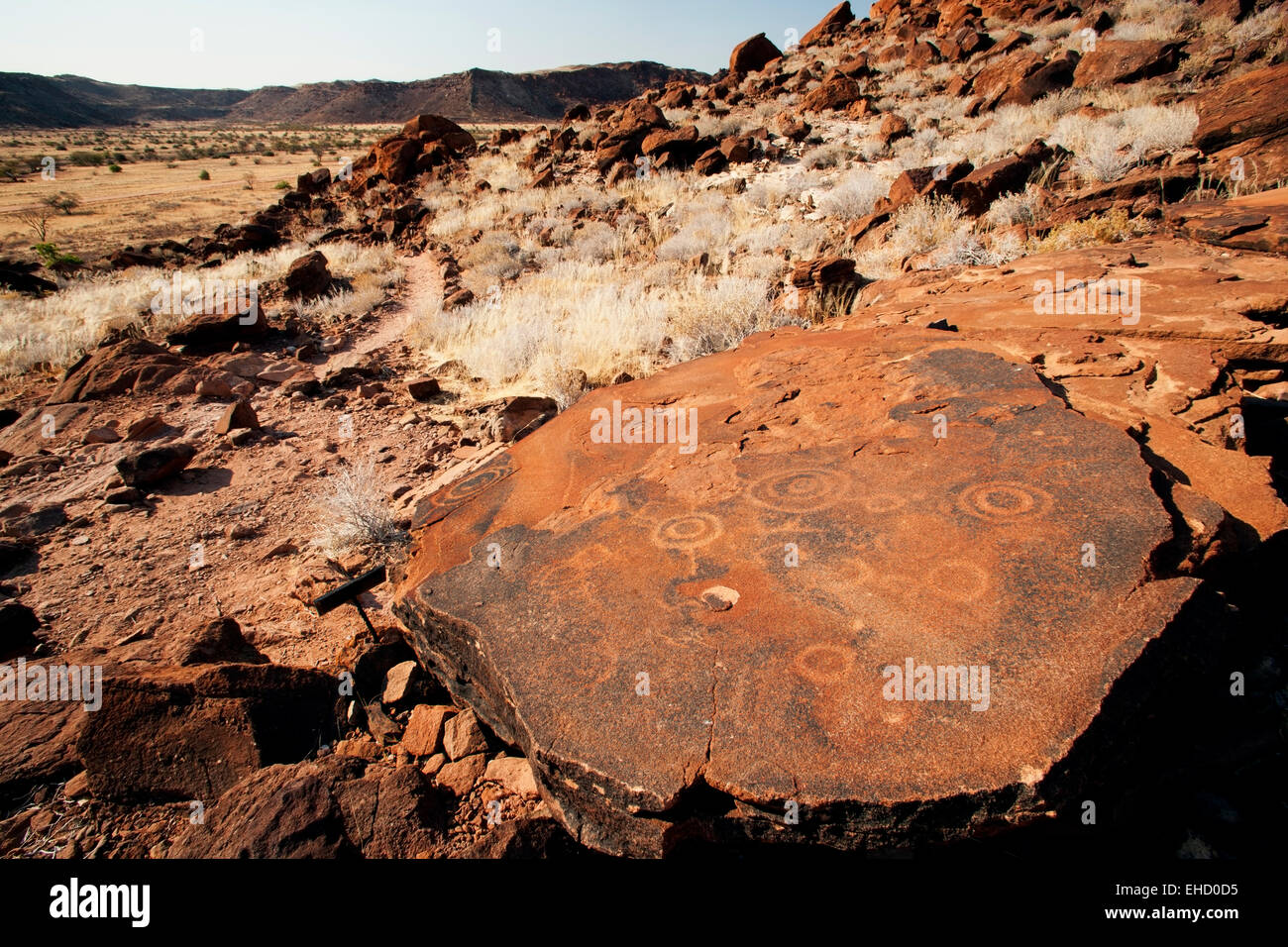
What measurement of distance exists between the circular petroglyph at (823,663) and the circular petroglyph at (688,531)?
0.56 meters

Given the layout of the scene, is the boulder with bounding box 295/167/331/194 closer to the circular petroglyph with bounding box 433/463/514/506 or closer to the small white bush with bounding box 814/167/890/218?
the small white bush with bounding box 814/167/890/218

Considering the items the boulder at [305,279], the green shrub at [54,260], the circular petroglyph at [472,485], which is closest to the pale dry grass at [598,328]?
the boulder at [305,279]

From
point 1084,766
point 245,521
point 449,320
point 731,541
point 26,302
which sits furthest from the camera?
point 26,302

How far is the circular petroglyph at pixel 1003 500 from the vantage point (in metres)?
1.85

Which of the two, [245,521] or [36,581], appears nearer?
[36,581]

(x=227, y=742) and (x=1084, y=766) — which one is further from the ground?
(x=1084, y=766)

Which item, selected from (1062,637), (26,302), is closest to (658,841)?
(1062,637)

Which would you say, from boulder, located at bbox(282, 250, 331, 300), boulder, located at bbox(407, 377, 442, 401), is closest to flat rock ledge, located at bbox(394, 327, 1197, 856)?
boulder, located at bbox(407, 377, 442, 401)

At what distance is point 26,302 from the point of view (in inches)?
372

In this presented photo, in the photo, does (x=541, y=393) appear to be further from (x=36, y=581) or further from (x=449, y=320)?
(x=36, y=581)

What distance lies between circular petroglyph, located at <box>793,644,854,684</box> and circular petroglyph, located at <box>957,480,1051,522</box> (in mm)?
702

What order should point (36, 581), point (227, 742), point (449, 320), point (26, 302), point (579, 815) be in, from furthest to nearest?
1. point (26, 302)
2. point (449, 320)
3. point (36, 581)
4. point (227, 742)
5. point (579, 815)

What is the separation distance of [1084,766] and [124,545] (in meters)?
5.22

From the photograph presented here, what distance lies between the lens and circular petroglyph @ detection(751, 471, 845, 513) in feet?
6.84
